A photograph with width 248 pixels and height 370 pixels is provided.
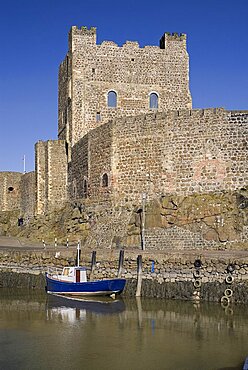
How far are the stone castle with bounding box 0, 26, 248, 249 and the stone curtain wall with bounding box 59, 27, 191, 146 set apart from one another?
0.22ft

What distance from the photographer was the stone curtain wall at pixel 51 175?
3606 centimetres

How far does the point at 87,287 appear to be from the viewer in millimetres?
22578

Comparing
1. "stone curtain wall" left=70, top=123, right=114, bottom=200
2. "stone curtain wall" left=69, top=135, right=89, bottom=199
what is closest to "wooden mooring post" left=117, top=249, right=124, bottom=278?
"stone curtain wall" left=70, top=123, right=114, bottom=200

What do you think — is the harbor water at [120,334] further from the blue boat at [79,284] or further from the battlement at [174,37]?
the battlement at [174,37]

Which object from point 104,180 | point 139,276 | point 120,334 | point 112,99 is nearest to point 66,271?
point 139,276

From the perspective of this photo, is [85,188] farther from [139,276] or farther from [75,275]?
[139,276]

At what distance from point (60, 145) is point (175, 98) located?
28.3 ft

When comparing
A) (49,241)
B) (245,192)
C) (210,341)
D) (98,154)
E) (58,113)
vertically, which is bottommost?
(210,341)

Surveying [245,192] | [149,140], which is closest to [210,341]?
[245,192]

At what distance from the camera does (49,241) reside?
31625 millimetres

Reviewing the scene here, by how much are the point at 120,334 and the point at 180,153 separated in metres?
A: 12.0

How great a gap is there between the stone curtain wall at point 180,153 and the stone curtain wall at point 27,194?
495 inches

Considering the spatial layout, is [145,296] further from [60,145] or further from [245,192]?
[60,145]

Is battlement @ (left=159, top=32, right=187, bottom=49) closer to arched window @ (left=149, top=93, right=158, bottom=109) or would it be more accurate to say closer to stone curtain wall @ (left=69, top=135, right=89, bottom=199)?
arched window @ (left=149, top=93, right=158, bottom=109)
